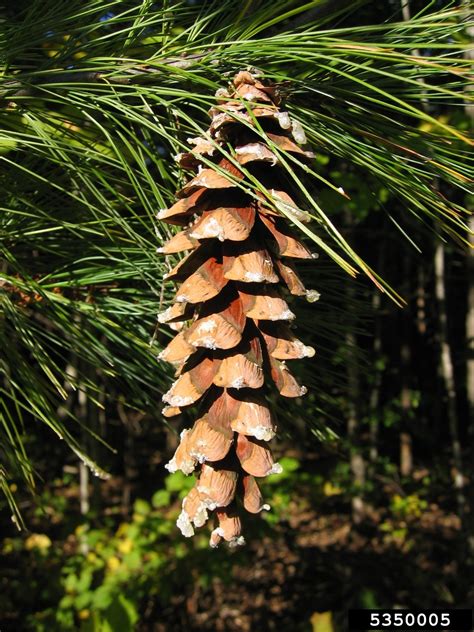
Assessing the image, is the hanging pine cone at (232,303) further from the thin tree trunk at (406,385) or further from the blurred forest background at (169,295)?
the thin tree trunk at (406,385)

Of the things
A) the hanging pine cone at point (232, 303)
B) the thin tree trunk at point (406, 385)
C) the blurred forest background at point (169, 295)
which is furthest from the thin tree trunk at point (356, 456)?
the hanging pine cone at point (232, 303)

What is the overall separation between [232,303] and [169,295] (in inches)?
11.4

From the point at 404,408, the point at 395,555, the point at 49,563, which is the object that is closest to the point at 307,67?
the point at 49,563

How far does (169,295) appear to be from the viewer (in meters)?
0.79

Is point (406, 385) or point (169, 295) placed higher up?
point (169, 295)

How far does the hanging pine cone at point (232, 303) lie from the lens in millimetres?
482

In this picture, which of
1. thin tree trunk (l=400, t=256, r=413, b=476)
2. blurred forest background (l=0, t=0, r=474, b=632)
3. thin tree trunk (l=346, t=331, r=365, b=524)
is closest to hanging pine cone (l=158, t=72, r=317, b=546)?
blurred forest background (l=0, t=0, r=474, b=632)

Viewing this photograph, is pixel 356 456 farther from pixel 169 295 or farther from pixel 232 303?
pixel 232 303

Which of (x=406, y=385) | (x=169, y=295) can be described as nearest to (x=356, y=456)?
(x=406, y=385)

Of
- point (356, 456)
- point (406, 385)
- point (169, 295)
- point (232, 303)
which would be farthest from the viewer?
point (406, 385)

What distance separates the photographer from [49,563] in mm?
3131

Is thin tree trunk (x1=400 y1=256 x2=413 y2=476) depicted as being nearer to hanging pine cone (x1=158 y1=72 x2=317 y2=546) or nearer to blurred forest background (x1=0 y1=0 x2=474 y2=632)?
blurred forest background (x1=0 y1=0 x2=474 y2=632)

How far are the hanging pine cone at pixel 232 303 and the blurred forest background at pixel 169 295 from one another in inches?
1.5

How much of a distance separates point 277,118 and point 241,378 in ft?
0.75
